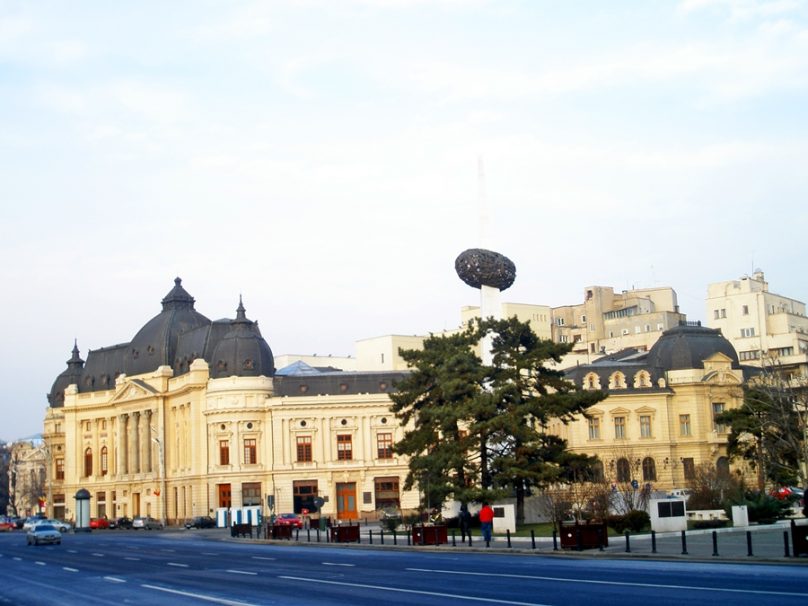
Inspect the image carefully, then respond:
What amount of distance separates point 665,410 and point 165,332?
5104cm

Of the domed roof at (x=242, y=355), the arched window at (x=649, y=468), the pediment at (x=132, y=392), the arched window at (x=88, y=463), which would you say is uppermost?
the domed roof at (x=242, y=355)

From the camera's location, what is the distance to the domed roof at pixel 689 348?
317 ft

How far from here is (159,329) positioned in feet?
388

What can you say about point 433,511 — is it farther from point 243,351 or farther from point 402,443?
point 243,351

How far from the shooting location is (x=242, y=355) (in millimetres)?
101688

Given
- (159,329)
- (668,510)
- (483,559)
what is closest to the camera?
(483,559)

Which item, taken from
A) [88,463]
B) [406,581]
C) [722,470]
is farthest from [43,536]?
[88,463]

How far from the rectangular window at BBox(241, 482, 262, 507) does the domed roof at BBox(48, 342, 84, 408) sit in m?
43.5

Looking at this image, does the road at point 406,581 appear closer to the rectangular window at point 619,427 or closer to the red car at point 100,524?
the rectangular window at point 619,427

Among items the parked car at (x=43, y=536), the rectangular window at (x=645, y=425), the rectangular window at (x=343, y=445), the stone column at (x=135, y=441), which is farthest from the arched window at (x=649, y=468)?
Answer: the stone column at (x=135, y=441)

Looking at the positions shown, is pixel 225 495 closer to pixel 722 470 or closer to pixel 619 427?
pixel 619 427

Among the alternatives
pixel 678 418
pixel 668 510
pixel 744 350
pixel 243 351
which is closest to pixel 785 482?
pixel 668 510

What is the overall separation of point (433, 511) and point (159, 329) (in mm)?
63163

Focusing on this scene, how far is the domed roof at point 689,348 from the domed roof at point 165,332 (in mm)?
45067
